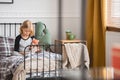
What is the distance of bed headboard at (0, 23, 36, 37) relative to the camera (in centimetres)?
506

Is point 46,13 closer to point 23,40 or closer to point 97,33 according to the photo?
point 97,33

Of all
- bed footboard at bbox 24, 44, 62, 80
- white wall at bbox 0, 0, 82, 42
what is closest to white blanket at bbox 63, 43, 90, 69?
bed footboard at bbox 24, 44, 62, 80

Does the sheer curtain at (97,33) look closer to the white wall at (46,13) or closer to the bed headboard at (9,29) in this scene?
the white wall at (46,13)

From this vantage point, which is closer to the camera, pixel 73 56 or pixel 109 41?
pixel 73 56

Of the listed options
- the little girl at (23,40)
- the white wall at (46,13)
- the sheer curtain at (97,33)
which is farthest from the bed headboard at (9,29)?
the sheer curtain at (97,33)

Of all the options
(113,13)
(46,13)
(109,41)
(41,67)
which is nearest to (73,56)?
(41,67)

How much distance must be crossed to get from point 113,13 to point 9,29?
1739 mm

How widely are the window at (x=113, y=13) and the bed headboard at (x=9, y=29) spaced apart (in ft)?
4.94

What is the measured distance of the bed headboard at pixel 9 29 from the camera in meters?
5.06

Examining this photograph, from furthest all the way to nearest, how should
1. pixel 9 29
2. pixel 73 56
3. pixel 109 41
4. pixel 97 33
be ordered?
pixel 9 29 → pixel 97 33 → pixel 109 41 → pixel 73 56

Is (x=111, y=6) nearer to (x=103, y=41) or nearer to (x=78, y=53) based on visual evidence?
(x=103, y=41)

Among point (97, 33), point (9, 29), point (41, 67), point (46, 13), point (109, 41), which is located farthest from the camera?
point (46, 13)

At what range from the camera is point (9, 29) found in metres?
5.10

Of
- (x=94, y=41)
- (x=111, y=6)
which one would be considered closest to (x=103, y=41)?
(x=94, y=41)
